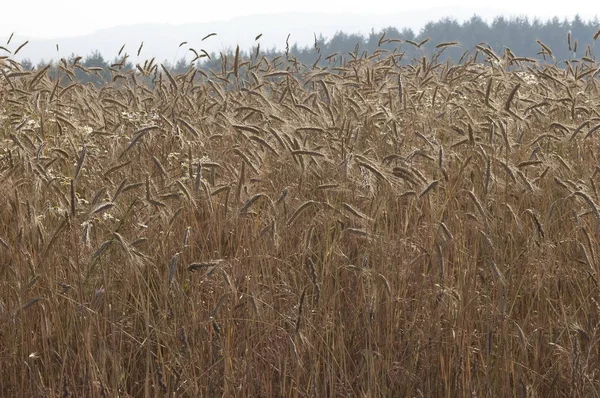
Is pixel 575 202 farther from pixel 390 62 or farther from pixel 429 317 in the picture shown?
pixel 390 62

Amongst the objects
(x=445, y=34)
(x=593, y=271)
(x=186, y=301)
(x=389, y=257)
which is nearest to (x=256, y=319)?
(x=186, y=301)

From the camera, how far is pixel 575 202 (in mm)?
3943

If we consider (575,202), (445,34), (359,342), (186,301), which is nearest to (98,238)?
(186,301)

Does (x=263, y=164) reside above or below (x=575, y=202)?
above

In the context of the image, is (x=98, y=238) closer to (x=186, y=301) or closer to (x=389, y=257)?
(x=186, y=301)

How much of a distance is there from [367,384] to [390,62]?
492cm

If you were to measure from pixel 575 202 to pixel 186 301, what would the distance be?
1.95 metres

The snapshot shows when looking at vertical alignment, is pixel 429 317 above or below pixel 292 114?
below

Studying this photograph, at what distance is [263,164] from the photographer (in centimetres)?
356

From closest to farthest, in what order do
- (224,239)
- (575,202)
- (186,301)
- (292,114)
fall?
(186,301), (224,239), (575,202), (292,114)

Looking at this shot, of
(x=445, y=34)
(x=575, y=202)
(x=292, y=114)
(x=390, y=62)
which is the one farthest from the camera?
(x=445, y=34)

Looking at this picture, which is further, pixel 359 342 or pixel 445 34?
pixel 445 34

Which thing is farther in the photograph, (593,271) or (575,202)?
(575,202)

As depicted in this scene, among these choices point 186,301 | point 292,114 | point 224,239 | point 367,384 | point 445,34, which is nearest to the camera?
point 367,384
